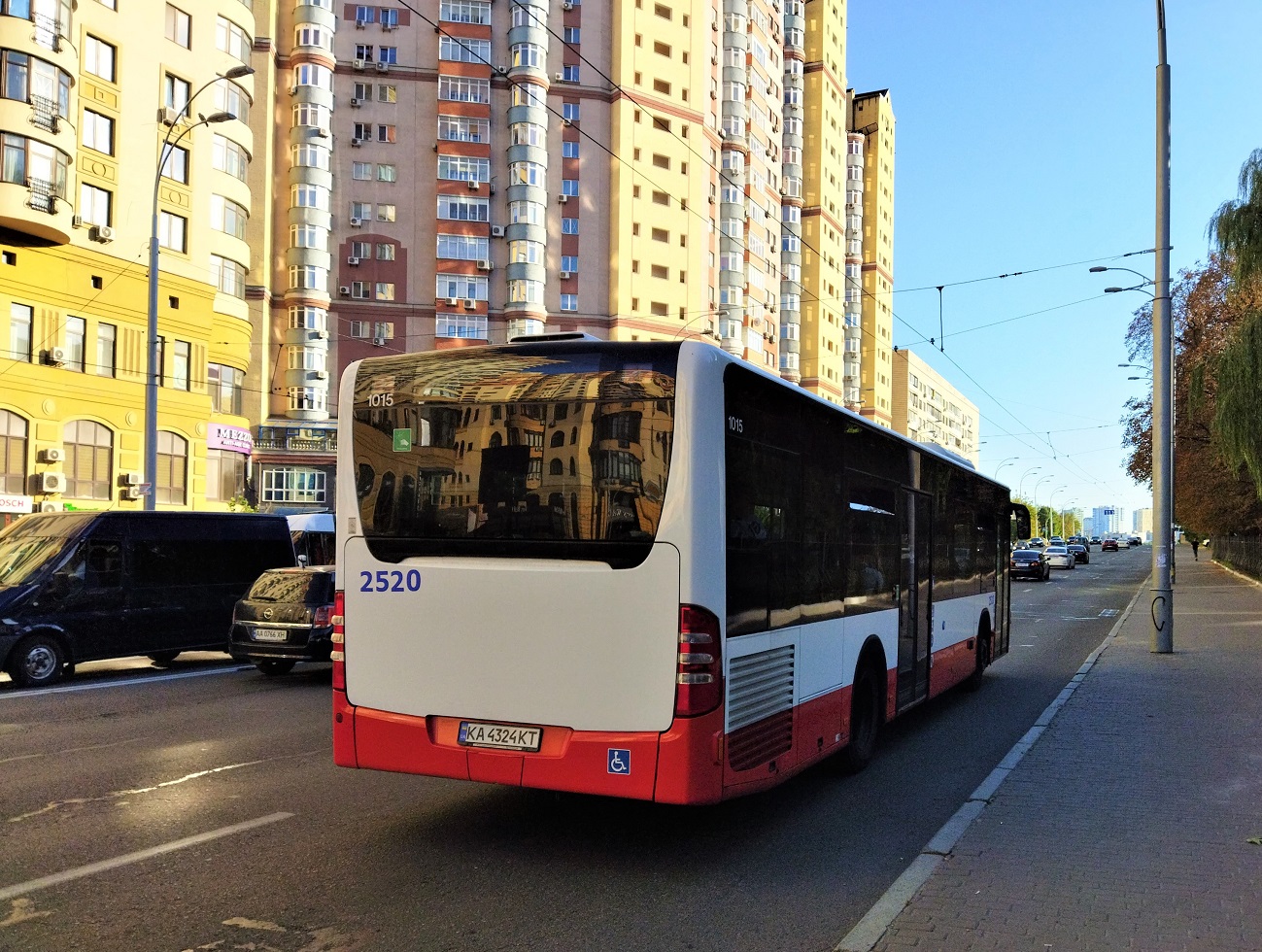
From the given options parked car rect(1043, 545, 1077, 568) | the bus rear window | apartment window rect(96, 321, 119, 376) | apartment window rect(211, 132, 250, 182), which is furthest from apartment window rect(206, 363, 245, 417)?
parked car rect(1043, 545, 1077, 568)

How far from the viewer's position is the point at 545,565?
6.52 metres

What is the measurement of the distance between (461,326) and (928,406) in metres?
88.4

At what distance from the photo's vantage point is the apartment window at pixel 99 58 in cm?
3666

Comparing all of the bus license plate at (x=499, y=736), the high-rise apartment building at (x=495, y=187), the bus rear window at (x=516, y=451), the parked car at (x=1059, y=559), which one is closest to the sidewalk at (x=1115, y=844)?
Answer: the bus license plate at (x=499, y=736)

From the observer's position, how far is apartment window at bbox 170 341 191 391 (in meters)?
40.1

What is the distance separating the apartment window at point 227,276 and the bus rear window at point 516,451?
132ft

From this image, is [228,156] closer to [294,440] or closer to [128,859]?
Result: [294,440]

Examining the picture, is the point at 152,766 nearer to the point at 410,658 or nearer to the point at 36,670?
the point at 410,658

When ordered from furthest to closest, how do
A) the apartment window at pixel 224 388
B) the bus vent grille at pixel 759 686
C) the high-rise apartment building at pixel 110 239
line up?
1. the apartment window at pixel 224 388
2. the high-rise apartment building at pixel 110 239
3. the bus vent grille at pixel 759 686

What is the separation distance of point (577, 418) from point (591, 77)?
72.8 metres

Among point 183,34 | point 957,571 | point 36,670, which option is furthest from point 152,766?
point 183,34

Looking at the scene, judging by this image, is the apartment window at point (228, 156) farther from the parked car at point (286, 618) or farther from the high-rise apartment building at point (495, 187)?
the parked car at point (286, 618)

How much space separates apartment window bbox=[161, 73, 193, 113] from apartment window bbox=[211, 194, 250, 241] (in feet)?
12.1

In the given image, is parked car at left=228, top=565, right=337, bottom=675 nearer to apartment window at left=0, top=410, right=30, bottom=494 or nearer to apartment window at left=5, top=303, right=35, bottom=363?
apartment window at left=5, top=303, right=35, bottom=363
